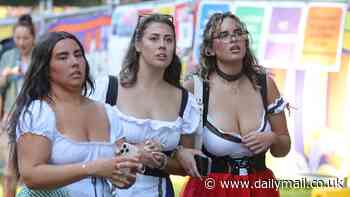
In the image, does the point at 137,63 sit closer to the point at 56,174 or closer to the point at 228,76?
the point at 228,76

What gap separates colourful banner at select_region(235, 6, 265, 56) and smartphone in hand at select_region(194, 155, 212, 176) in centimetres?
596

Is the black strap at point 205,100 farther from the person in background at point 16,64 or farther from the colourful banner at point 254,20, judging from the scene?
the colourful banner at point 254,20

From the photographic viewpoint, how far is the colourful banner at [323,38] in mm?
10000

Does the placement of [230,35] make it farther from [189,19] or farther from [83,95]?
[189,19]

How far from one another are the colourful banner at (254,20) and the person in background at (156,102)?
5955 millimetres

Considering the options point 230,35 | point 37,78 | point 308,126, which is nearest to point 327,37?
point 308,126

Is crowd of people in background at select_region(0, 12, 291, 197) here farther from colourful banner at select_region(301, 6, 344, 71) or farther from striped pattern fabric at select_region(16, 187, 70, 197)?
colourful banner at select_region(301, 6, 344, 71)

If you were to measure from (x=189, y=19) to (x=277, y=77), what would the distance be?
1.36 meters

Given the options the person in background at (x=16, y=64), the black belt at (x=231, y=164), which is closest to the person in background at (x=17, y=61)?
the person in background at (x=16, y=64)

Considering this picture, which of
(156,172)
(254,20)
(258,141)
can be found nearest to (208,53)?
(258,141)

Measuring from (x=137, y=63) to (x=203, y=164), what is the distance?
0.63 metres

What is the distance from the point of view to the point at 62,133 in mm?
3689

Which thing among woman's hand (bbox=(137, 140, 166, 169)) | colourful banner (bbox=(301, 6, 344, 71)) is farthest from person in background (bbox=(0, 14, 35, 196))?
woman's hand (bbox=(137, 140, 166, 169))

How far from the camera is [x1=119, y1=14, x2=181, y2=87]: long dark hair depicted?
15.1 feet
